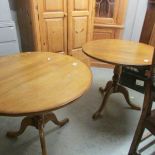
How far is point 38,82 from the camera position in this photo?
39.2 inches

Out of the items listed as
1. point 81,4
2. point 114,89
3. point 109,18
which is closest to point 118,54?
point 114,89

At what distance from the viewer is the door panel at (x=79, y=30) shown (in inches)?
92.3

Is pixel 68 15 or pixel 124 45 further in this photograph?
pixel 68 15

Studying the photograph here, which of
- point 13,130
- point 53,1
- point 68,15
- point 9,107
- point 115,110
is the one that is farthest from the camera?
point 68,15

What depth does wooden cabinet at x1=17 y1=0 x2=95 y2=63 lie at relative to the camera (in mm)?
2034

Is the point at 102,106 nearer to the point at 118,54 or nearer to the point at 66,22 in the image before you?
the point at 118,54

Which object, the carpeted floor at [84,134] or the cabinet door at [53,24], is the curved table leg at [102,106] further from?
the cabinet door at [53,24]

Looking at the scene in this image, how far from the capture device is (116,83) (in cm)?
179

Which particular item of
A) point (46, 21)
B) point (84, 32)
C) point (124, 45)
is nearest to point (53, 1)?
point (46, 21)

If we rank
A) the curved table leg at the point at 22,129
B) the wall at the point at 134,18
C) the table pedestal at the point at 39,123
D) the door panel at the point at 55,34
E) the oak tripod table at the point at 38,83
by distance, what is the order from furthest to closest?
the wall at the point at 134,18 < the door panel at the point at 55,34 < the curved table leg at the point at 22,129 < the table pedestal at the point at 39,123 < the oak tripod table at the point at 38,83

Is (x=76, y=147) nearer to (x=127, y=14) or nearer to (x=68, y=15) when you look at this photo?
(x=68, y=15)

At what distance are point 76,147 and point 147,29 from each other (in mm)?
1728

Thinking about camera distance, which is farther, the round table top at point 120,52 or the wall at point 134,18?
the wall at point 134,18

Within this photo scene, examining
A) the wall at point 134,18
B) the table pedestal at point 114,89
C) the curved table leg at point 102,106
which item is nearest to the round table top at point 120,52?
the table pedestal at point 114,89
